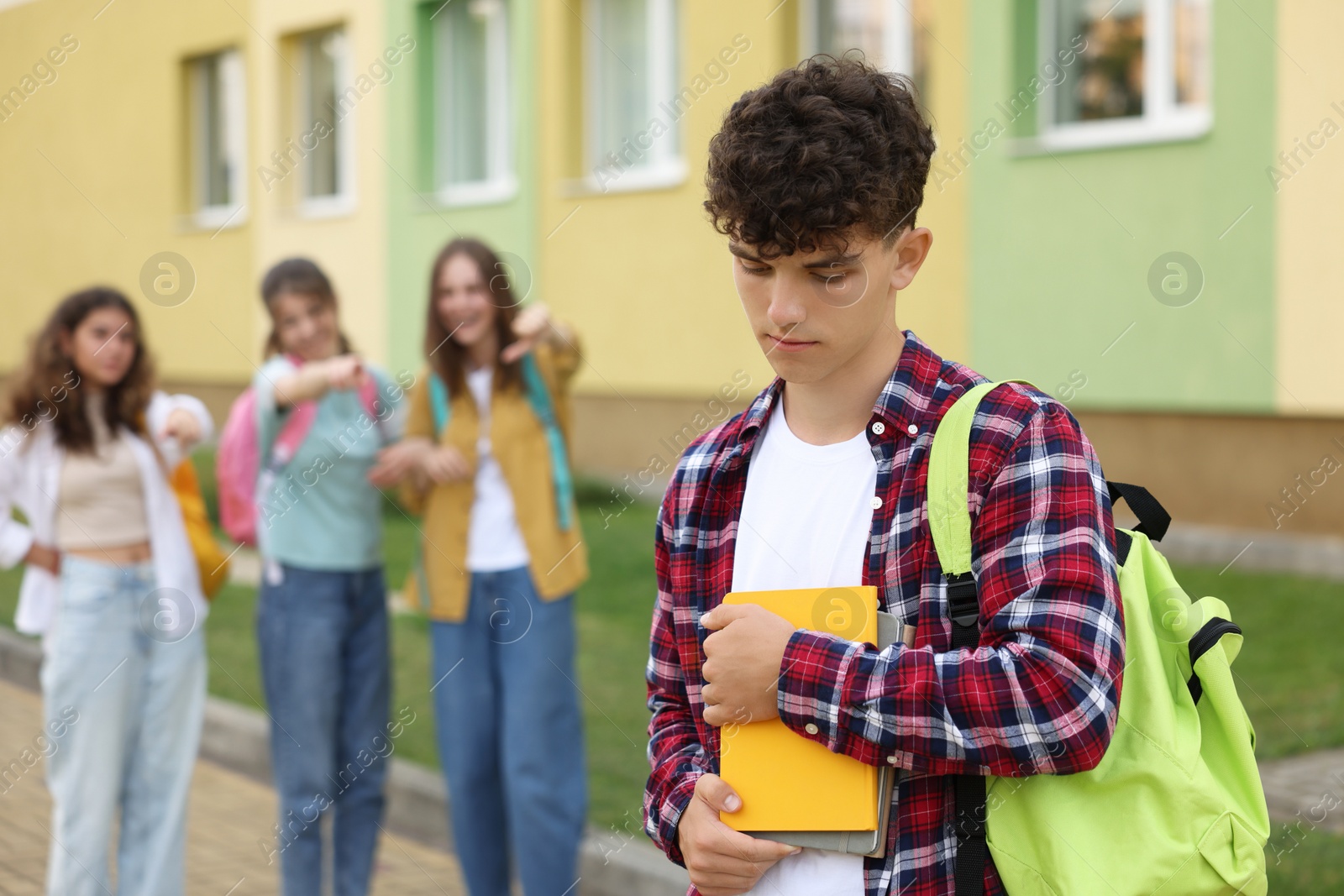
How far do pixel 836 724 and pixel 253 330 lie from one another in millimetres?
17661

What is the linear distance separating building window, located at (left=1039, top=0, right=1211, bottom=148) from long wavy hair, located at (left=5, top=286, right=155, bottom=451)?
669 centimetres

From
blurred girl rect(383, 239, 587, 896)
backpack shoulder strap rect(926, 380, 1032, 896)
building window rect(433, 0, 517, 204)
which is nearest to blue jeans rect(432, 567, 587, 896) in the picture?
blurred girl rect(383, 239, 587, 896)

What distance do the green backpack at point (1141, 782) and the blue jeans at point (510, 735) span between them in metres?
2.97

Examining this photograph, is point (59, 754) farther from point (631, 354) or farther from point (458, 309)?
point (631, 354)

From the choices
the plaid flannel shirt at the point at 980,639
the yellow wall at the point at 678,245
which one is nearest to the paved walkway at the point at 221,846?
the plaid flannel shirt at the point at 980,639

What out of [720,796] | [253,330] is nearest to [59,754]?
[720,796]

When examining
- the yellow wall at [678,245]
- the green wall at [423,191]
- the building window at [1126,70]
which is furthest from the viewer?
the green wall at [423,191]

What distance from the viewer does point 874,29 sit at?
11.4 meters

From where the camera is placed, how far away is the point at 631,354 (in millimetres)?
13094

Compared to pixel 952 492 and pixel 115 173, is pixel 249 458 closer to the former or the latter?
pixel 952 492

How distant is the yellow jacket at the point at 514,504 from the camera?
4727mm

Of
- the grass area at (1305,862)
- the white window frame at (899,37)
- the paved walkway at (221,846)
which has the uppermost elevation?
the white window frame at (899,37)

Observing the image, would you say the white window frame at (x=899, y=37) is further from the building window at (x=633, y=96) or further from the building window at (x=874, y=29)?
the building window at (x=633, y=96)

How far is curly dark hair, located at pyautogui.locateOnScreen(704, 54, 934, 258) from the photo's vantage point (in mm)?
1799
